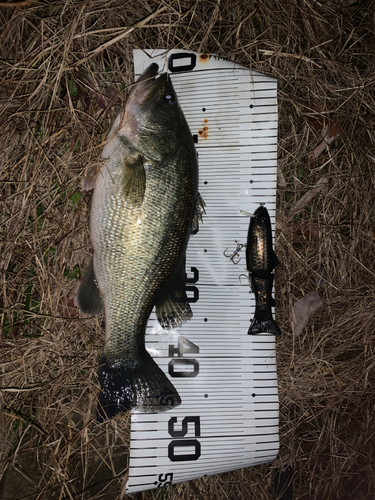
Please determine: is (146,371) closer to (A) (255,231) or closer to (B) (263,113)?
(A) (255,231)

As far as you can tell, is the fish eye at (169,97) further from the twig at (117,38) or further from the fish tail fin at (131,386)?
the fish tail fin at (131,386)

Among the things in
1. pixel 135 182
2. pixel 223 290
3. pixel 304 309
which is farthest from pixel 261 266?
pixel 135 182

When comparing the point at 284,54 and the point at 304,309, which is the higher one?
the point at 284,54

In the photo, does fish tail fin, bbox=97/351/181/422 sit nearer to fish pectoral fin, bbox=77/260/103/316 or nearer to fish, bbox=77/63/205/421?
fish, bbox=77/63/205/421

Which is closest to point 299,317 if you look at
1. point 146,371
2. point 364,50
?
point 146,371

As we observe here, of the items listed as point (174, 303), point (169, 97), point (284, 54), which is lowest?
point (174, 303)

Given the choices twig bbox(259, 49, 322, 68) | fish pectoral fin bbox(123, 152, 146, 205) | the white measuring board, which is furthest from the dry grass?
fish pectoral fin bbox(123, 152, 146, 205)

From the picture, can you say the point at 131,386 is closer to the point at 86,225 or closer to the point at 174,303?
the point at 174,303

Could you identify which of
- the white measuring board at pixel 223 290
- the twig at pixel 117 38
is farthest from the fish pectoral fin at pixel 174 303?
the twig at pixel 117 38
